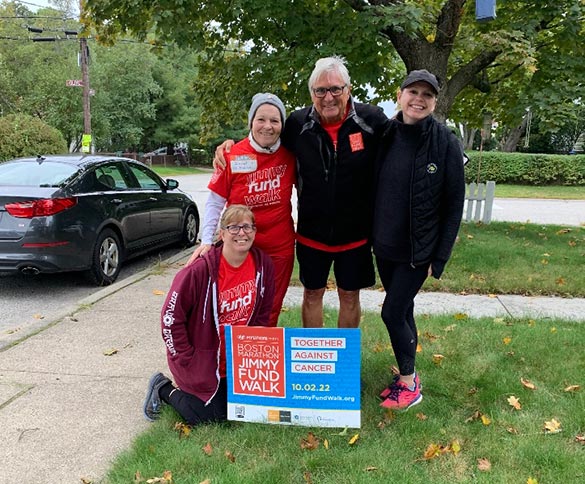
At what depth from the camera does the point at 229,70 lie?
856 centimetres

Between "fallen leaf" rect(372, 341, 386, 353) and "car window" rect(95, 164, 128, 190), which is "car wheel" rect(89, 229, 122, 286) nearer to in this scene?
"car window" rect(95, 164, 128, 190)

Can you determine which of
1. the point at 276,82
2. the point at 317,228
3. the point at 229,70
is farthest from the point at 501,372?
the point at 229,70

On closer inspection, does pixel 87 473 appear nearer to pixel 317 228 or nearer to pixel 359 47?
pixel 317 228

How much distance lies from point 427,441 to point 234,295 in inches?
52.3

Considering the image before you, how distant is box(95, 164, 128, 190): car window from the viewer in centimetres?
656

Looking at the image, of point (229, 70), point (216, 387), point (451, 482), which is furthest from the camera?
point (229, 70)

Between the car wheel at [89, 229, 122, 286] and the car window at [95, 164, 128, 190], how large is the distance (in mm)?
578

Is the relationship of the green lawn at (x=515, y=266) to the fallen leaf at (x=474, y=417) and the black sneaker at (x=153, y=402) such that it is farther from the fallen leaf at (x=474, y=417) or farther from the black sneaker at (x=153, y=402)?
the black sneaker at (x=153, y=402)

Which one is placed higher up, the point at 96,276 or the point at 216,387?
the point at 216,387

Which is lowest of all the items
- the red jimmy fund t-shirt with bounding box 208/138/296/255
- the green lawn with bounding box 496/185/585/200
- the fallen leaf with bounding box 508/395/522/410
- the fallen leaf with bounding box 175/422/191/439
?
the green lawn with bounding box 496/185/585/200

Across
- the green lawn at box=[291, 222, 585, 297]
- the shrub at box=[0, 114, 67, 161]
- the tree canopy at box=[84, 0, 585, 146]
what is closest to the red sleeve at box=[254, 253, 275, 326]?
the green lawn at box=[291, 222, 585, 297]

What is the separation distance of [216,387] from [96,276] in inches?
150

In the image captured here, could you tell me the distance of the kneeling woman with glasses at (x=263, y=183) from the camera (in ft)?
10.2

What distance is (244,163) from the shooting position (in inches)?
126
